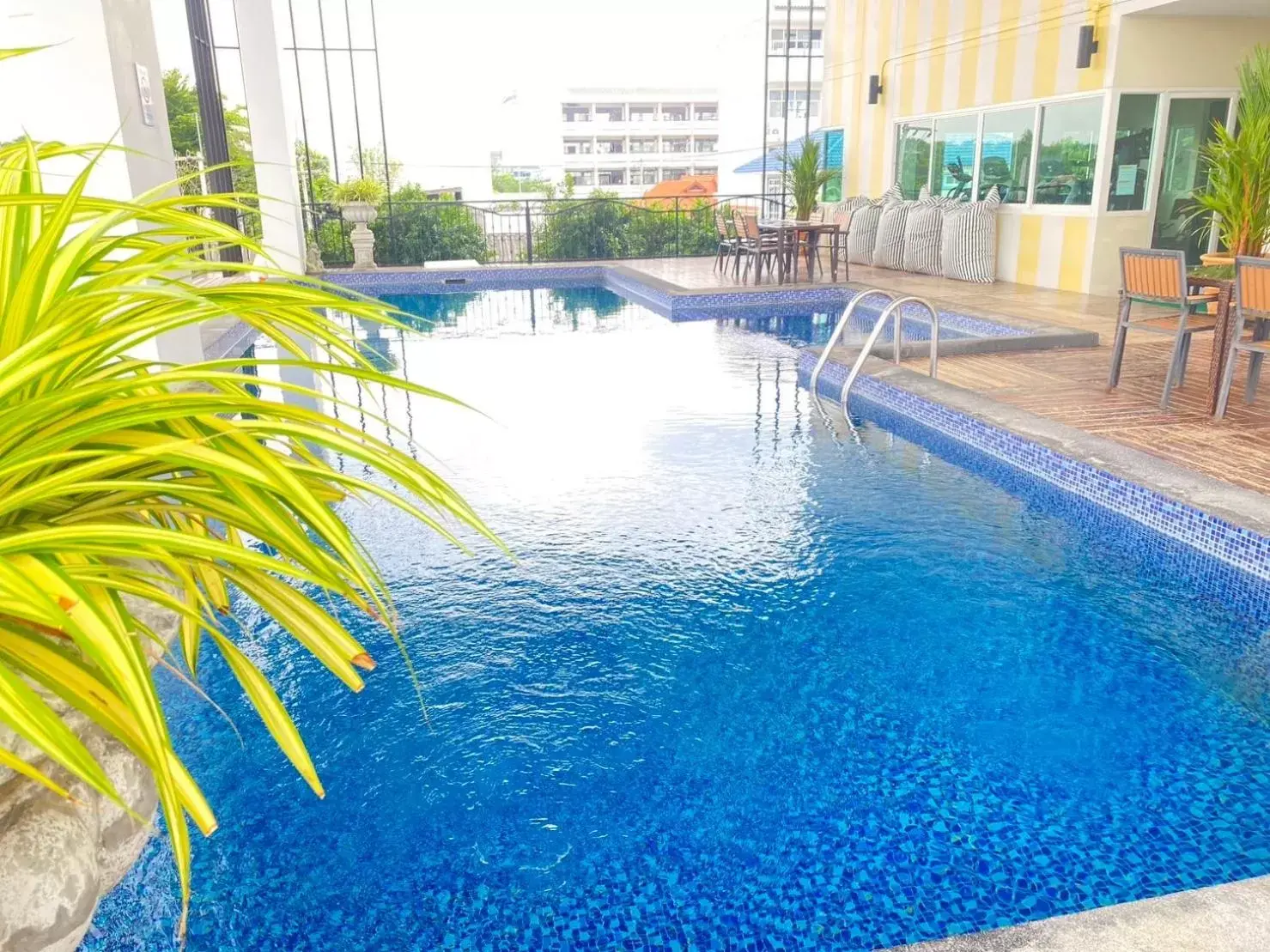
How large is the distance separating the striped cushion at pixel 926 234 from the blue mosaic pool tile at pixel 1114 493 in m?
6.15

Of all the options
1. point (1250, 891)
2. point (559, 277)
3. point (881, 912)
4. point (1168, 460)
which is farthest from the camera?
point (559, 277)

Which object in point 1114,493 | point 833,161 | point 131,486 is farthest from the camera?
point 833,161

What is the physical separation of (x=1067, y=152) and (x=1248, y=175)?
5304mm

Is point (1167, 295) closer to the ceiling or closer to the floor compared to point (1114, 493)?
closer to the ceiling

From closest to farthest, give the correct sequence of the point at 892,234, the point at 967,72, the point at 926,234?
the point at 967,72
the point at 926,234
the point at 892,234

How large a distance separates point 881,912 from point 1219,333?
4.11m

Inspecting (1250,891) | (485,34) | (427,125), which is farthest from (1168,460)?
(485,34)

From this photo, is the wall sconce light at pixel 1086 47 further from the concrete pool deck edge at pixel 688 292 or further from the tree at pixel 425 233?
the tree at pixel 425 233

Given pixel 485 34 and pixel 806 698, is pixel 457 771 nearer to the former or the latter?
pixel 806 698

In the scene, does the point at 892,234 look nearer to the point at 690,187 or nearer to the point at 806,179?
the point at 806,179

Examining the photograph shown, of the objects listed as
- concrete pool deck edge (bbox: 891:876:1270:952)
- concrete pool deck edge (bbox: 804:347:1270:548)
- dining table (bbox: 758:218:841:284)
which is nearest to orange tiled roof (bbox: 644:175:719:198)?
dining table (bbox: 758:218:841:284)

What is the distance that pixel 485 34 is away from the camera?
204 ft

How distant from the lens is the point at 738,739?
2.77 m

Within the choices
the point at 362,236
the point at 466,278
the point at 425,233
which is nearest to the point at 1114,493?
the point at 466,278
